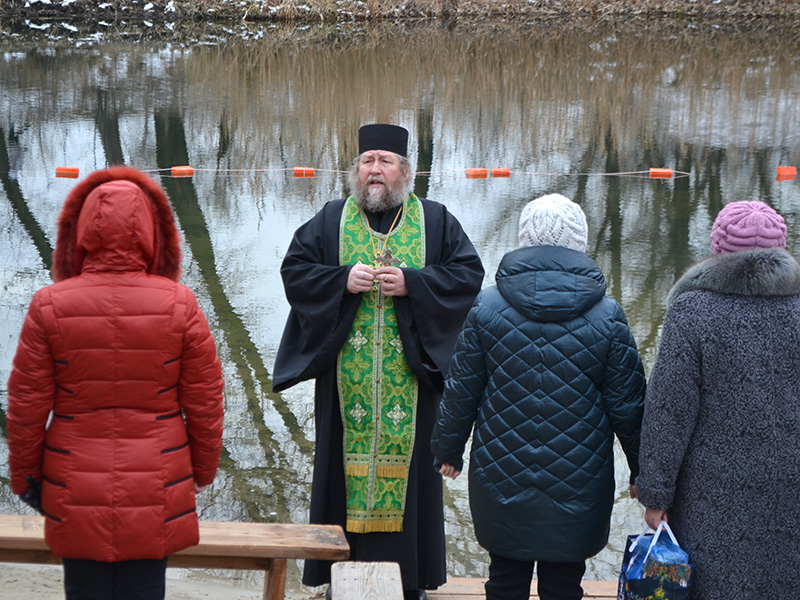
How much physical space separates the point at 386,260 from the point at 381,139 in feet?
1.57

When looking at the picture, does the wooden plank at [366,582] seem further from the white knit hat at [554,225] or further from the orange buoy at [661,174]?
the orange buoy at [661,174]

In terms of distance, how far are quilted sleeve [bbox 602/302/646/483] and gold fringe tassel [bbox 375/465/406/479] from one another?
1119 mm

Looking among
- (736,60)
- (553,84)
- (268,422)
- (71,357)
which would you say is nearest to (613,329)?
(71,357)

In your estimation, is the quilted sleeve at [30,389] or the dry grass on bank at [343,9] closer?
the quilted sleeve at [30,389]

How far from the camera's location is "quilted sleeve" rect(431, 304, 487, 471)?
10.0 ft

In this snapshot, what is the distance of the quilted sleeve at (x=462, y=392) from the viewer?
3.05 meters

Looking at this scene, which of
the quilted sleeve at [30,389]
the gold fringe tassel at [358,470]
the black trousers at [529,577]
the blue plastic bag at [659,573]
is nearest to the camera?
the quilted sleeve at [30,389]

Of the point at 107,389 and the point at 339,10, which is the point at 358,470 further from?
the point at 339,10

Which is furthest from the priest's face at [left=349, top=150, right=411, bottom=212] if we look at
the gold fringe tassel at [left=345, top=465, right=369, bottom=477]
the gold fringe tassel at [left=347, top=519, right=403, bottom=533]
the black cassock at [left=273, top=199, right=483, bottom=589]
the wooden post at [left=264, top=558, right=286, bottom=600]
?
the wooden post at [left=264, top=558, right=286, bottom=600]

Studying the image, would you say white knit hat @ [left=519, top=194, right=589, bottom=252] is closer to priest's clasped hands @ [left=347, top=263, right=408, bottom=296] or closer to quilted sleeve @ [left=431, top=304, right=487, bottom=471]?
quilted sleeve @ [left=431, top=304, right=487, bottom=471]

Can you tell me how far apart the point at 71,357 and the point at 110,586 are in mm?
643

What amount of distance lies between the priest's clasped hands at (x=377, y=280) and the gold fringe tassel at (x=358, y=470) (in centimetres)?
66

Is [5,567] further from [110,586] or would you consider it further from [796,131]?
[796,131]

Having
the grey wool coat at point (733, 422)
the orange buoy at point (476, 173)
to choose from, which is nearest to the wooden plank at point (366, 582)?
the grey wool coat at point (733, 422)
